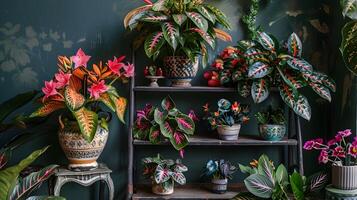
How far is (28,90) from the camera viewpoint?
2795 mm

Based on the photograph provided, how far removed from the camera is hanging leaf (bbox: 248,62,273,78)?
2418mm

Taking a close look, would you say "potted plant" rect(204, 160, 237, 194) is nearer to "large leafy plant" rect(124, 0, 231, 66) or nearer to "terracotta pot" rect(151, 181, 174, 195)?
"terracotta pot" rect(151, 181, 174, 195)

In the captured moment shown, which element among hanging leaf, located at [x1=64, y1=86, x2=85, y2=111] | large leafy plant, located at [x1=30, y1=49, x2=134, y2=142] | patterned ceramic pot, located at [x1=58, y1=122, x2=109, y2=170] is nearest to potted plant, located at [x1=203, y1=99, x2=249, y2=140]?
large leafy plant, located at [x1=30, y1=49, x2=134, y2=142]

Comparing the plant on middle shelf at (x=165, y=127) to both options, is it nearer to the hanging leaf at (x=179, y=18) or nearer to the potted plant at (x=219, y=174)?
the potted plant at (x=219, y=174)

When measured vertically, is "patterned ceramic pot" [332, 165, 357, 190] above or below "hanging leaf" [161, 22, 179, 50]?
below

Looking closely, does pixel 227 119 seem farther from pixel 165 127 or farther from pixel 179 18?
pixel 179 18

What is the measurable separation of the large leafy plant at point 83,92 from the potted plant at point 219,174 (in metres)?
0.70

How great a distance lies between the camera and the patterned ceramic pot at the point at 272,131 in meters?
2.58

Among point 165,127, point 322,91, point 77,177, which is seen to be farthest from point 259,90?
point 77,177

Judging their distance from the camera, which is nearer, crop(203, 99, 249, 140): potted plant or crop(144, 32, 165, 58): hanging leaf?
crop(144, 32, 165, 58): hanging leaf

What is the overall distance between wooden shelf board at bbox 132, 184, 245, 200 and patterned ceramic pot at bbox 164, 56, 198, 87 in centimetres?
72

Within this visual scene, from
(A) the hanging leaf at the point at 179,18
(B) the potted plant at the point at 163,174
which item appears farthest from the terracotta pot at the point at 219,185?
(A) the hanging leaf at the point at 179,18

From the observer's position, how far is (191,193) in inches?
102

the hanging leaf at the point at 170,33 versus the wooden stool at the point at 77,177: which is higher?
the hanging leaf at the point at 170,33
